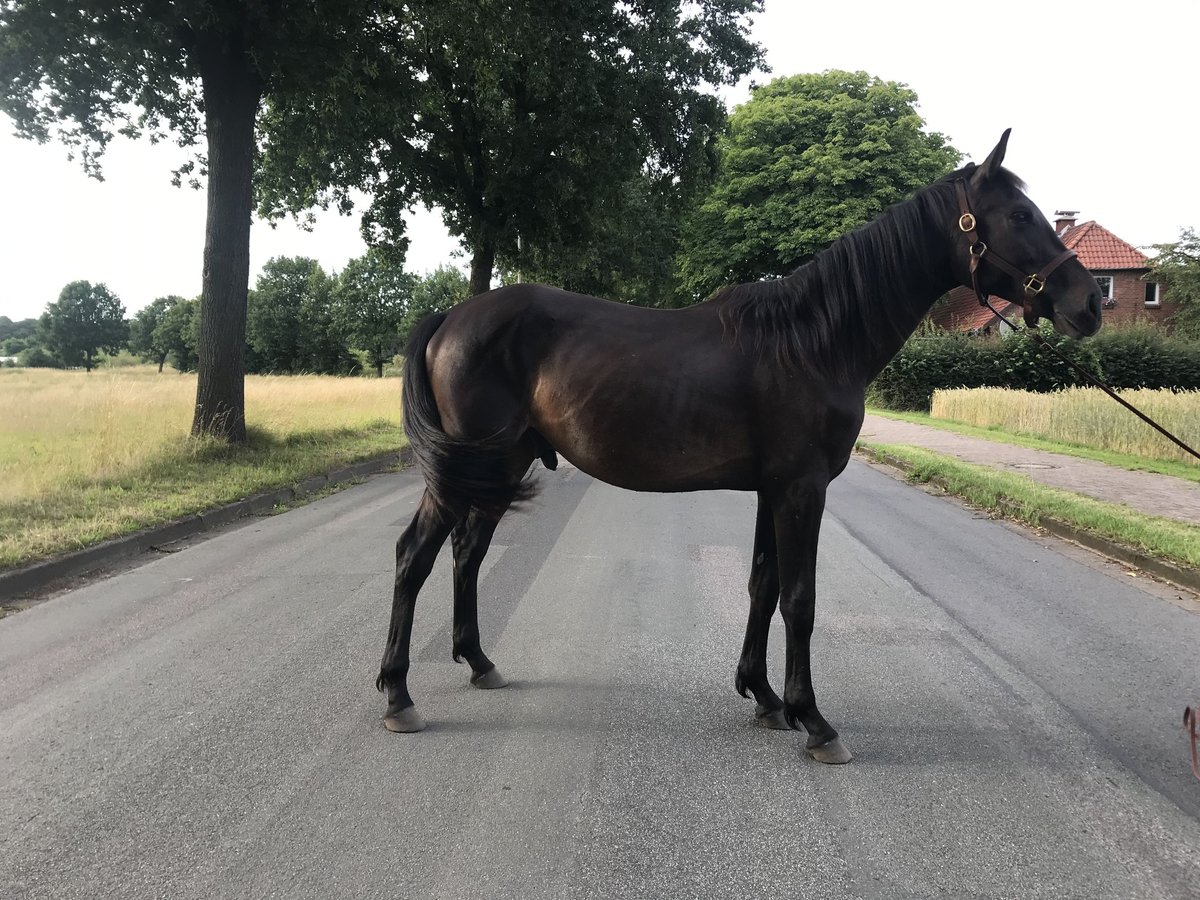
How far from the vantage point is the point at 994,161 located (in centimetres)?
290

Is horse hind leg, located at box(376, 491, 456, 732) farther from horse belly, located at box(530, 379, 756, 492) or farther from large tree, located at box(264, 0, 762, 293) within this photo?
large tree, located at box(264, 0, 762, 293)

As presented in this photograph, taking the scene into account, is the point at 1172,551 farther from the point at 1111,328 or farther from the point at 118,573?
the point at 1111,328

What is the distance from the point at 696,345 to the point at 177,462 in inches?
343

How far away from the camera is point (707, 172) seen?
1711cm

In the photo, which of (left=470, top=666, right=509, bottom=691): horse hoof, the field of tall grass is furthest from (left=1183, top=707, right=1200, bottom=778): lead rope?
the field of tall grass

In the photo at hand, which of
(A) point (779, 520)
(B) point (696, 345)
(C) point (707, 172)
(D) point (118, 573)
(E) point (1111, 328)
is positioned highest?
(C) point (707, 172)

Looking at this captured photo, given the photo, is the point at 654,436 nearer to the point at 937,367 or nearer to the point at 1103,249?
the point at 937,367

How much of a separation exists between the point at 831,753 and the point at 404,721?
1782 mm

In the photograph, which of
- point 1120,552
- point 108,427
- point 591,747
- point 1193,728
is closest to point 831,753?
point 591,747

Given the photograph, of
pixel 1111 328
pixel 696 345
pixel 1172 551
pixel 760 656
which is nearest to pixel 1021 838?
pixel 760 656

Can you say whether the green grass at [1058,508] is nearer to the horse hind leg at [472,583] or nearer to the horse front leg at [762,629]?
the horse front leg at [762,629]

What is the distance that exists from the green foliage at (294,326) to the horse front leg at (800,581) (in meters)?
65.3

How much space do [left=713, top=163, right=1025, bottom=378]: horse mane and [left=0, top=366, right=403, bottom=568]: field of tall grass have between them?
220 inches

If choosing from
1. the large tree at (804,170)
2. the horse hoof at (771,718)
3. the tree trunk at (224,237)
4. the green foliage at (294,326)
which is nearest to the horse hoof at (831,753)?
the horse hoof at (771,718)
